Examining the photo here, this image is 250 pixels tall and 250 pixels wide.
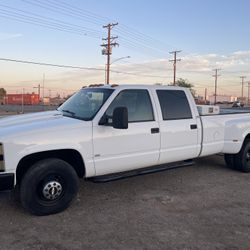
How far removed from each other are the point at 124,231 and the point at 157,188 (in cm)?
190

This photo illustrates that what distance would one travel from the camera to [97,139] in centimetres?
477

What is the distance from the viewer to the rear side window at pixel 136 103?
5223 millimetres

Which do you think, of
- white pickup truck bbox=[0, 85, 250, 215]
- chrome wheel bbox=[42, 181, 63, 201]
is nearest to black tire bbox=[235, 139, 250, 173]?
white pickup truck bbox=[0, 85, 250, 215]

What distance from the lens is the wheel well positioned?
4469mm

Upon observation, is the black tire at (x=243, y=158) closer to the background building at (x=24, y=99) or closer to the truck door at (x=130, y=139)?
the truck door at (x=130, y=139)

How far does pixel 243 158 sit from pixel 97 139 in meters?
3.76

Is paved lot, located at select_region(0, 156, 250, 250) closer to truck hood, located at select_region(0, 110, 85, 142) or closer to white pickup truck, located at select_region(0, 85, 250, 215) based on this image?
white pickup truck, located at select_region(0, 85, 250, 215)

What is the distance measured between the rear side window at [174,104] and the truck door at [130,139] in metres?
0.28

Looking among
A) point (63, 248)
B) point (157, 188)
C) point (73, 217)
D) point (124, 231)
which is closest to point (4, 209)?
point (73, 217)

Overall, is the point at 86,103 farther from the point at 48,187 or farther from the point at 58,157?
the point at 48,187

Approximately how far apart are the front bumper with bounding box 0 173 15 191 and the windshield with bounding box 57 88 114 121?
134cm

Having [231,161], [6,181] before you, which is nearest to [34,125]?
[6,181]

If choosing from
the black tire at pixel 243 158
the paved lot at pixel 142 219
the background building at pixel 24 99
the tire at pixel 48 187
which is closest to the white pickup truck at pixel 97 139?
the tire at pixel 48 187

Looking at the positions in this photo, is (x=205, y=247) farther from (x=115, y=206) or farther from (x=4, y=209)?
(x=4, y=209)
